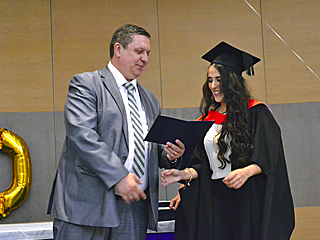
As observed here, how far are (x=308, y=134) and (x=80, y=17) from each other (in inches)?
115

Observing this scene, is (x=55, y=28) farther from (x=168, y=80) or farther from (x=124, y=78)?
(x=124, y=78)

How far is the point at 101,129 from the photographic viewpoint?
191 centimetres

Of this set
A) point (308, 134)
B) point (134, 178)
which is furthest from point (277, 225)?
point (308, 134)

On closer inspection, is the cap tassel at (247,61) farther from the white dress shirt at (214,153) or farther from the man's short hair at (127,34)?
the man's short hair at (127,34)

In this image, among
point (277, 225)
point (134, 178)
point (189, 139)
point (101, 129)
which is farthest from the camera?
point (277, 225)

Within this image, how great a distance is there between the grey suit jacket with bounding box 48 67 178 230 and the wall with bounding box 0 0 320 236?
98.9 inches

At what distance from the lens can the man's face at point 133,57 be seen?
7.02 feet

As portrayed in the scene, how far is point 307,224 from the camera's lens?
432 centimetres

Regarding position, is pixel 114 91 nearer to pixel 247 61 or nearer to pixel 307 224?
pixel 247 61

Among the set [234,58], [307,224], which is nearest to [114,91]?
[234,58]

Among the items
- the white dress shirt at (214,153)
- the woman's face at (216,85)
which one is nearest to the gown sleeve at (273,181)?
the white dress shirt at (214,153)

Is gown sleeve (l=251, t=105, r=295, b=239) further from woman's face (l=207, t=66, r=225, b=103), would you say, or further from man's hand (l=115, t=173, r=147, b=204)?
man's hand (l=115, t=173, r=147, b=204)

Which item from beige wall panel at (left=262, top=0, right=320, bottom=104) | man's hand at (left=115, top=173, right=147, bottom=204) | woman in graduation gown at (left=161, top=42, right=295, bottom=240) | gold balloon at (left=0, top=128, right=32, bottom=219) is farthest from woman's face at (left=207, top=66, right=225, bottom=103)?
gold balloon at (left=0, top=128, right=32, bottom=219)

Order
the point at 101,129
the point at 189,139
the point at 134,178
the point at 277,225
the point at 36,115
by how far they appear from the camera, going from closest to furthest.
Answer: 1. the point at 134,178
2. the point at 101,129
3. the point at 189,139
4. the point at 277,225
5. the point at 36,115
